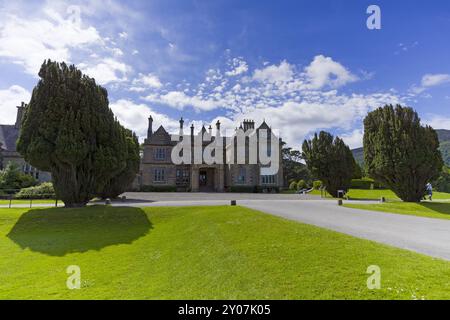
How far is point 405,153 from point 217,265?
20504 millimetres

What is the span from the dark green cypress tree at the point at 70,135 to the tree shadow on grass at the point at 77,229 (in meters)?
2.04

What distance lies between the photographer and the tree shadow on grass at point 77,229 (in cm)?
921

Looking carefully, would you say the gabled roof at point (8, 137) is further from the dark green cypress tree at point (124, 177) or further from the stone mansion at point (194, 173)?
the dark green cypress tree at point (124, 177)

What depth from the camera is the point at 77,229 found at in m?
11.7

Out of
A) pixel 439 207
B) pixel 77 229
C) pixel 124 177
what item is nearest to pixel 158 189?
pixel 124 177

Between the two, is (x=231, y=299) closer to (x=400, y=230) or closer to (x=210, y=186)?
(x=400, y=230)

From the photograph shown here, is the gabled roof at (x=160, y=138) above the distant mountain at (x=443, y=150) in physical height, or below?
below

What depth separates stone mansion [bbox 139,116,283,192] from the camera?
41062 millimetres

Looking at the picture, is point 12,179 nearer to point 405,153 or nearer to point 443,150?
point 405,153

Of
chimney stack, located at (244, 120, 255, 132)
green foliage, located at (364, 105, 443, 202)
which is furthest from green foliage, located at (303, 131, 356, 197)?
chimney stack, located at (244, 120, 255, 132)

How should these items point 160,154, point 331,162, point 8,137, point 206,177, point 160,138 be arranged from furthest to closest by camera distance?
1. point 206,177
2. point 160,138
3. point 160,154
4. point 8,137
5. point 331,162

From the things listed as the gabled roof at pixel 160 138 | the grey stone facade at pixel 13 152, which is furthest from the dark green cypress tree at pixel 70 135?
the grey stone facade at pixel 13 152

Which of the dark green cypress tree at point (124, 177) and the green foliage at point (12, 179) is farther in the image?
the green foliage at point (12, 179)

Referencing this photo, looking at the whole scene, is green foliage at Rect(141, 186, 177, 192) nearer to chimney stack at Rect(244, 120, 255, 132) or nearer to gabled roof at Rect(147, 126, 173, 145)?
gabled roof at Rect(147, 126, 173, 145)
